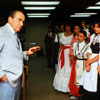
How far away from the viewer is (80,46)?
11.0 feet

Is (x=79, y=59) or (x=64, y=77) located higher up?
(x=79, y=59)

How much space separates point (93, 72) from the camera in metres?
2.68

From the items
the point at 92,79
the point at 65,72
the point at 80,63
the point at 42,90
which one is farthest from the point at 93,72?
the point at 42,90

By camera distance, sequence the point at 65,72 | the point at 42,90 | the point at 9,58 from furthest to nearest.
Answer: the point at 42,90 < the point at 65,72 < the point at 9,58

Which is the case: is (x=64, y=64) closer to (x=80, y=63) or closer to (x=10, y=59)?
(x=80, y=63)

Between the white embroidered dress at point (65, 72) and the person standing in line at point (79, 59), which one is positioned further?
the white embroidered dress at point (65, 72)

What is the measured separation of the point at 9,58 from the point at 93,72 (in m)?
1.48

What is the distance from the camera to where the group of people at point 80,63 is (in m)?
2.68

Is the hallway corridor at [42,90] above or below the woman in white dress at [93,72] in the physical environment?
below

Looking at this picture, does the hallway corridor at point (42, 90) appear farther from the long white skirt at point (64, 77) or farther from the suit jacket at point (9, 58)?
the suit jacket at point (9, 58)

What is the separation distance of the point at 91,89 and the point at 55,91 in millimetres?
1619

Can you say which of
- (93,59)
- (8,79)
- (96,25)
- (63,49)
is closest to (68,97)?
(63,49)

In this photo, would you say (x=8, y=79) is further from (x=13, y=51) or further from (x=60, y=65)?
(x=60, y=65)

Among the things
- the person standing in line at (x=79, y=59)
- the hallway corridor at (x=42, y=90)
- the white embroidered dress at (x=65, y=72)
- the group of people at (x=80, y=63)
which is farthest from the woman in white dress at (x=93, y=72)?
the white embroidered dress at (x=65, y=72)
